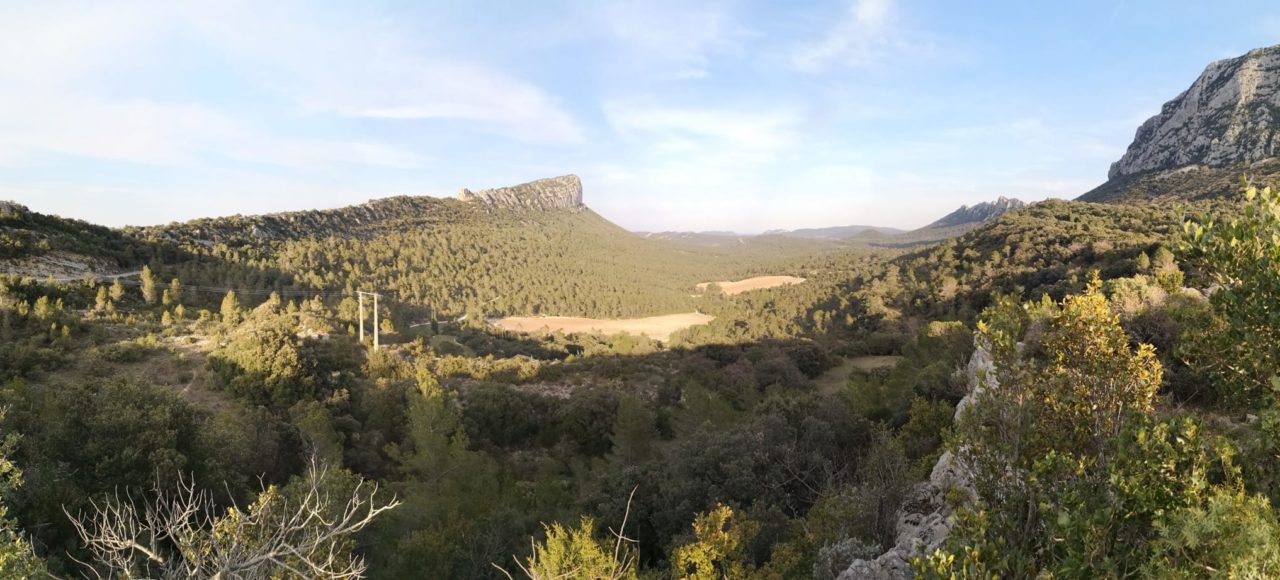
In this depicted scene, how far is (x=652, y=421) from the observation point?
2659cm

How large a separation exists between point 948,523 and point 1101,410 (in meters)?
4.93

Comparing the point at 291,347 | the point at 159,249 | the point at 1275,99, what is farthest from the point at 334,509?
the point at 1275,99

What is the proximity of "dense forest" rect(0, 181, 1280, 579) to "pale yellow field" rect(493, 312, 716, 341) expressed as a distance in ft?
24.5

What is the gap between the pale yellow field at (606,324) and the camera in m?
72.7

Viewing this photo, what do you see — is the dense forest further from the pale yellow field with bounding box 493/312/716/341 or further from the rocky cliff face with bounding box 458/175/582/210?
the rocky cliff face with bounding box 458/175/582/210

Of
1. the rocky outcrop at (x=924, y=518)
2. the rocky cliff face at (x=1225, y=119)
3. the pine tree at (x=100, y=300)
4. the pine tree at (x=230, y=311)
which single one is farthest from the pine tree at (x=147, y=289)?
the rocky cliff face at (x=1225, y=119)

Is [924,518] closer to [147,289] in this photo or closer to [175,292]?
[147,289]

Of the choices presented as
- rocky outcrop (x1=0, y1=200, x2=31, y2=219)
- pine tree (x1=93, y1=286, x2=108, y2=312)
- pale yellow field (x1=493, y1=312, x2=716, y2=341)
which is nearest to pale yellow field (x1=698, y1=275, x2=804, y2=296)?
pale yellow field (x1=493, y1=312, x2=716, y2=341)

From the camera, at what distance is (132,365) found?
1050 inches

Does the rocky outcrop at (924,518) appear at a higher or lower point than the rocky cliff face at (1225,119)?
lower

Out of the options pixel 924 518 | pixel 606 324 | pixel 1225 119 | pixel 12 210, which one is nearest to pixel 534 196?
pixel 606 324

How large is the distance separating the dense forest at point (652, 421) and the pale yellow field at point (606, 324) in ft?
24.5

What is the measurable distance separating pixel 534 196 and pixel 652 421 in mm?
149262

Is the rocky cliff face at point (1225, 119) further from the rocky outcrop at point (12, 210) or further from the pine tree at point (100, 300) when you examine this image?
the rocky outcrop at point (12, 210)
